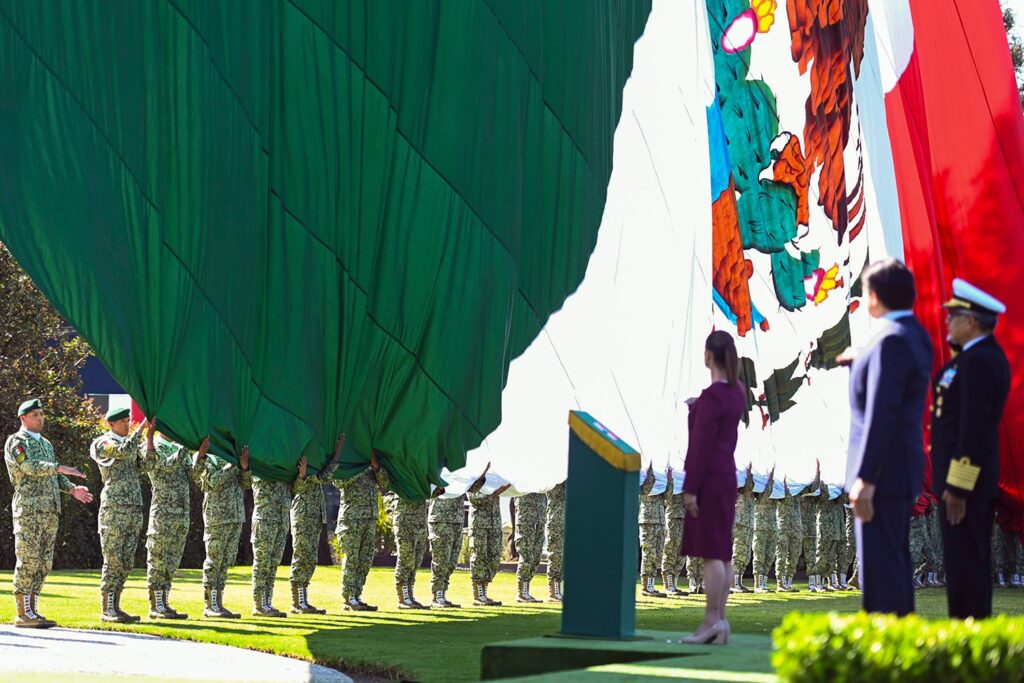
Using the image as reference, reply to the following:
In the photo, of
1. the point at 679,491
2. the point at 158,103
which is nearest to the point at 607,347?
the point at 679,491

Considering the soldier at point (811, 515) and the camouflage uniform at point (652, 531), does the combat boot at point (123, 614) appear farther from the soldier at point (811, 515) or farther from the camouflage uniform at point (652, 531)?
the soldier at point (811, 515)

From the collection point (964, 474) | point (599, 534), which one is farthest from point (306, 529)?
point (964, 474)

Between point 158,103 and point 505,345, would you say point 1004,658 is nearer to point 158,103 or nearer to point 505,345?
point 158,103

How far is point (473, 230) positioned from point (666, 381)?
447cm

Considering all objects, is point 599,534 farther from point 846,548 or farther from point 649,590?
point 846,548

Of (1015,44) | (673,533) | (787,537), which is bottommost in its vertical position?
(673,533)

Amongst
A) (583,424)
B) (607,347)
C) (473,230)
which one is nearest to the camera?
(583,424)

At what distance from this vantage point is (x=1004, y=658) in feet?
13.0

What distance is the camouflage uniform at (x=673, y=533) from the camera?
1511 cm

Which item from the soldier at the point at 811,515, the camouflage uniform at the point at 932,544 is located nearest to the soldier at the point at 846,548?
the soldier at the point at 811,515

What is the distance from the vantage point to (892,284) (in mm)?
5102

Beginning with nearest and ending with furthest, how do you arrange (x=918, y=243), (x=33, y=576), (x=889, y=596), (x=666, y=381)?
(x=889, y=596)
(x=33, y=576)
(x=666, y=381)
(x=918, y=243)

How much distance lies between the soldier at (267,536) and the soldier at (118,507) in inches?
34.2

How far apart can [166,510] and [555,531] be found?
14.9 feet
